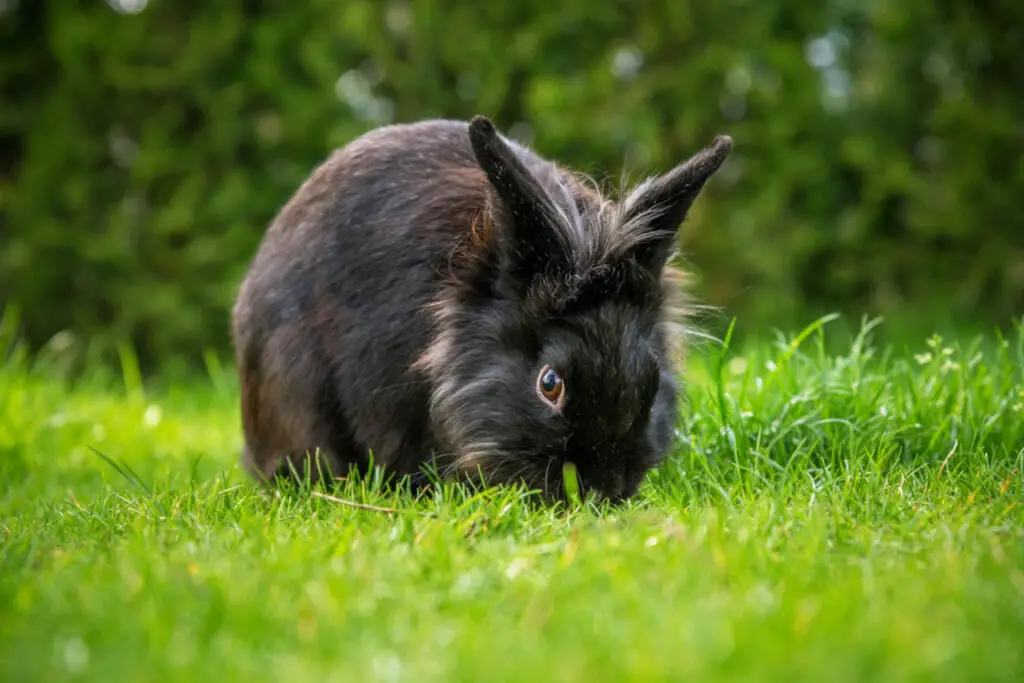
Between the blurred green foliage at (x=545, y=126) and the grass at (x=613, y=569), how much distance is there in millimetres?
3332

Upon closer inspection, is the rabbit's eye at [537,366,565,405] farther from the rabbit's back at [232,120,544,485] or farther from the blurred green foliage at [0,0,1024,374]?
the blurred green foliage at [0,0,1024,374]

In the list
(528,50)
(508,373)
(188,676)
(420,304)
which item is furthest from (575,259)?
(528,50)

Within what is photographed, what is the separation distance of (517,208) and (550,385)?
0.55 metres

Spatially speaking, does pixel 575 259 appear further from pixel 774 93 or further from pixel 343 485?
pixel 774 93

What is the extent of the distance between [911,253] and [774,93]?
1399 millimetres

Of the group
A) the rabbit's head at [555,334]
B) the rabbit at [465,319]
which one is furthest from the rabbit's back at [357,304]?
the rabbit's head at [555,334]

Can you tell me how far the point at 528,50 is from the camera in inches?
284

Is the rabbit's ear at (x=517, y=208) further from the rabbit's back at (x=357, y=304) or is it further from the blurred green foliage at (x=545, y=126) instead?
the blurred green foliage at (x=545, y=126)

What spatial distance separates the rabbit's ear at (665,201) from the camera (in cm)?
344

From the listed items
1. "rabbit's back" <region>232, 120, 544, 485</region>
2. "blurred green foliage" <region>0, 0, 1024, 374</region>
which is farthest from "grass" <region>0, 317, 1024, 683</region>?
"blurred green foliage" <region>0, 0, 1024, 374</region>

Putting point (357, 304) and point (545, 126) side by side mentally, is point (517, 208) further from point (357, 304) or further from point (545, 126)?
point (545, 126)

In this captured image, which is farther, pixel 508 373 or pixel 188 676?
pixel 508 373

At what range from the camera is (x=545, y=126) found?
7188 millimetres

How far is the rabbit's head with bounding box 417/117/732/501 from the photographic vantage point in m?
3.13
